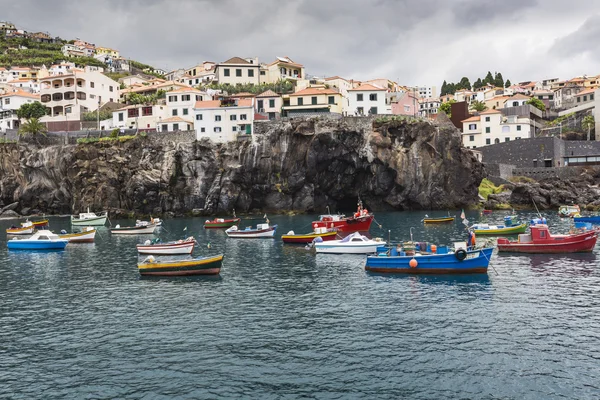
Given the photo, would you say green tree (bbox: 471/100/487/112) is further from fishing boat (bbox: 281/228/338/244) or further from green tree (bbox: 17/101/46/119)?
green tree (bbox: 17/101/46/119)

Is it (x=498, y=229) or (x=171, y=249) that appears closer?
(x=171, y=249)

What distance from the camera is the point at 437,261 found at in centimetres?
3975

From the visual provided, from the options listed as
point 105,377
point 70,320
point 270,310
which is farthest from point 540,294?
point 70,320

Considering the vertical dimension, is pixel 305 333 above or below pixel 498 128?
below

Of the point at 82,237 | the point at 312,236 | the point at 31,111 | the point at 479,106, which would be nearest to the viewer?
the point at 312,236

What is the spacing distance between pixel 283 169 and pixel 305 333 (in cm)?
6981

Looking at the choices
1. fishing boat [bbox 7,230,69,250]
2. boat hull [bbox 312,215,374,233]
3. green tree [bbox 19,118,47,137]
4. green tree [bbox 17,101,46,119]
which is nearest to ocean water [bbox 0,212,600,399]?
fishing boat [bbox 7,230,69,250]

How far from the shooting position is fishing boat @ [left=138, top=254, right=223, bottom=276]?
4138 cm

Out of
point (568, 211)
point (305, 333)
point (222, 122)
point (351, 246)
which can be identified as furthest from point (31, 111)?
point (568, 211)

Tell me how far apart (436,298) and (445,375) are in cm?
1243

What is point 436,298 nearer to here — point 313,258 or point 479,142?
point 313,258

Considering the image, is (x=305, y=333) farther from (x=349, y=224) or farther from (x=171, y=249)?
(x=349, y=224)

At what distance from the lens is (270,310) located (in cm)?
3103

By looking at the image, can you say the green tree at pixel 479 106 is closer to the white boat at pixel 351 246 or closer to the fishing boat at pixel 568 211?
the fishing boat at pixel 568 211
